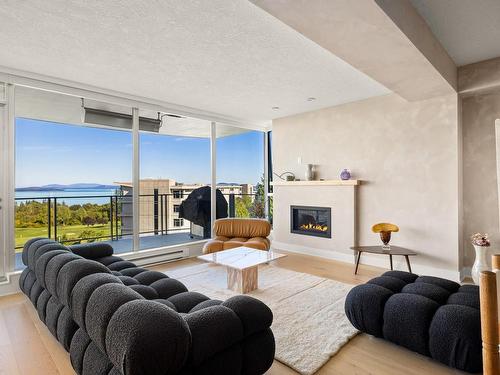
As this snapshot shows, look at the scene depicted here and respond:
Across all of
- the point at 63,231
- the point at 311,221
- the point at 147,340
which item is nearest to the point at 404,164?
the point at 311,221

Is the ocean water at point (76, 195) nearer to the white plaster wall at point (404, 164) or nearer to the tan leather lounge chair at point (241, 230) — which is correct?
the tan leather lounge chair at point (241, 230)

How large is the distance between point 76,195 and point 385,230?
4825 millimetres

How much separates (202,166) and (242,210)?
4.85ft

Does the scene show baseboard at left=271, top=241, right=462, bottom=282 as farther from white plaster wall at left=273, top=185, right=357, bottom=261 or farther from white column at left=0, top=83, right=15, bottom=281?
white column at left=0, top=83, right=15, bottom=281

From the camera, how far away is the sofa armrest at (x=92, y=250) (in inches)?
119

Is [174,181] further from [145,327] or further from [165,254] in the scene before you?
[145,327]

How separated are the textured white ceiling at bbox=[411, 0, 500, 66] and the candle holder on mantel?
2.20 m

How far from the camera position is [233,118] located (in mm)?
5824

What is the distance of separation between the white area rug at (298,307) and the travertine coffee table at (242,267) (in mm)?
95

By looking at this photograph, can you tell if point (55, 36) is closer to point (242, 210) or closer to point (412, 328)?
point (412, 328)

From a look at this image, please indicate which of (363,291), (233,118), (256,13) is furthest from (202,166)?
(363,291)

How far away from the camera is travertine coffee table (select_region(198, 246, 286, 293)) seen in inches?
126


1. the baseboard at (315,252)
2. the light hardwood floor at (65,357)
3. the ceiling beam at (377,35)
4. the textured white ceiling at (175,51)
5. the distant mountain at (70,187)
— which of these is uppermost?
the textured white ceiling at (175,51)

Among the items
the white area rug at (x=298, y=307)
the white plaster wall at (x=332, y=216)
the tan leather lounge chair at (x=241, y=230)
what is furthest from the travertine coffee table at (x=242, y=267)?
the white plaster wall at (x=332, y=216)
